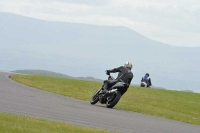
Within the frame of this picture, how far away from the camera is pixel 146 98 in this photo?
36.2 m

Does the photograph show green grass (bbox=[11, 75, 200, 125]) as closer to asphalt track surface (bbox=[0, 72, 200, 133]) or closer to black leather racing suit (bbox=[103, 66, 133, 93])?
black leather racing suit (bbox=[103, 66, 133, 93])

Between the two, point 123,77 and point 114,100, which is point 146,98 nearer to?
point 123,77

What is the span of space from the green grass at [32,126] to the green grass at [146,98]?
33.4 ft

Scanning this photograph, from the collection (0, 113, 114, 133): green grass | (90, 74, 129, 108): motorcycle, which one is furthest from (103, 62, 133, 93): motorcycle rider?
(0, 113, 114, 133): green grass

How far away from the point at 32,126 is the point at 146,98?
21628 mm

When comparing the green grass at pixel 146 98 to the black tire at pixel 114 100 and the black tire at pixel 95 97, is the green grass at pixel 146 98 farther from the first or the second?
the black tire at pixel 114 100

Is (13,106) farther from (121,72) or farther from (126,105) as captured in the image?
(126,105)

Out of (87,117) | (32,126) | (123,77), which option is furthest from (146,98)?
(32,126)

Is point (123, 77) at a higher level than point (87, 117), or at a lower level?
higher

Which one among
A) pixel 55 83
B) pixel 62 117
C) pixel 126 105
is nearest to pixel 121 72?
pixel 126 105

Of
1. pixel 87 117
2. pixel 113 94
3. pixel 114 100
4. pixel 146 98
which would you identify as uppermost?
pixel 113 94

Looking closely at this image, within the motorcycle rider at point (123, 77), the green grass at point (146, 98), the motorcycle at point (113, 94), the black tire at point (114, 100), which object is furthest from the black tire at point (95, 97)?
the green grass at point (146, 98)

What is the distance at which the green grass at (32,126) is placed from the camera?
14.1 m

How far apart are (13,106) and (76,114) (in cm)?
197
